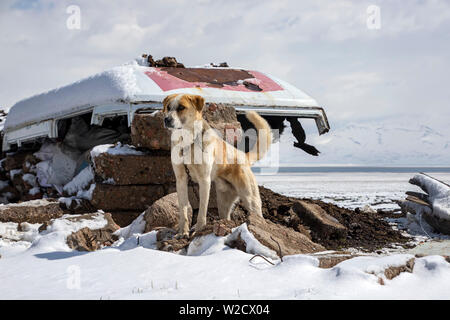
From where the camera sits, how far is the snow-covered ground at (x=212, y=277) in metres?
2.64

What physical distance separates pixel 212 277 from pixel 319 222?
145 inches

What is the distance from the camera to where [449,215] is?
6.51 metres

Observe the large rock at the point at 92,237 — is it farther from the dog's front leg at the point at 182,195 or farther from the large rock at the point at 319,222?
the large rock at the point at 319,222

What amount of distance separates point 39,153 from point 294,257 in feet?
25.4

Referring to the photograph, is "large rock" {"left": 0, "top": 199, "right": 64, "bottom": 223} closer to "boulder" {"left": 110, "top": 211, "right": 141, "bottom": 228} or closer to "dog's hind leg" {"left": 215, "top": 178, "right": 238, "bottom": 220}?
"boulder" {"left": 110, "top": 211, "right": 141, "bottom": 228}

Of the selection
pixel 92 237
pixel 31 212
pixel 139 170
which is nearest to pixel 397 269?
pixel 92 237

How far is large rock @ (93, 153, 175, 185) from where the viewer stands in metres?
6.54

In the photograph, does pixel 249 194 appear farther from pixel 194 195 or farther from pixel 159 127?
pixel 159 127

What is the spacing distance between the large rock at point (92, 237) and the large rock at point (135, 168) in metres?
0.94

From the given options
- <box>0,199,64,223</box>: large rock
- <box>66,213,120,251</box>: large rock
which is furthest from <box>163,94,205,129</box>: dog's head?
<box>0,199,64,223</box>: large rock

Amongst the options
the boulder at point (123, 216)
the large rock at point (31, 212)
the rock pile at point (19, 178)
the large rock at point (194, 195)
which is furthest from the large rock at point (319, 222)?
the rock pile at point (19, 178)

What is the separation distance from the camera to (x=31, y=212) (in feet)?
21.2
